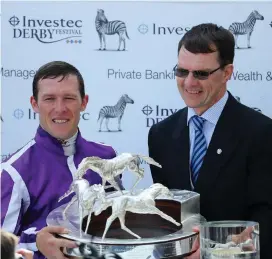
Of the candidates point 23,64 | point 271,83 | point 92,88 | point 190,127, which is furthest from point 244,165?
point 23,64

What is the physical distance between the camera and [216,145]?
283 centimetres

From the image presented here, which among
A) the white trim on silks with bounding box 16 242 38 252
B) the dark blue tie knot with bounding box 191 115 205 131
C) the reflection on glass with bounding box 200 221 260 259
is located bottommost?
the white trim on silks with bounding box 16 242 38 252

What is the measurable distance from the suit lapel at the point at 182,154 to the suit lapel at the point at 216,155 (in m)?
A: 0.08

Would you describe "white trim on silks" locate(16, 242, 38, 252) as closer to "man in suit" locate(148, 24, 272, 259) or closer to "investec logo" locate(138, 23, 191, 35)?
"man in suit" locate(148, 24, 272, 259)

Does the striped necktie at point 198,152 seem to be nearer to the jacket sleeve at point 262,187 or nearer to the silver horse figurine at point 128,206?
the jacket sleeve at point 262,187

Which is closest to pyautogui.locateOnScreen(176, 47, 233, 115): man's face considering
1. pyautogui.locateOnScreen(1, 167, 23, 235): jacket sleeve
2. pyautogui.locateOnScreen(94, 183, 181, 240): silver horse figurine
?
pyautogui.locateOnScreen(94, 183, 181, 240): silver horse figurine

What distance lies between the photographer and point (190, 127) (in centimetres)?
299

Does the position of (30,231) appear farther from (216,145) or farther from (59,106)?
(216,145)

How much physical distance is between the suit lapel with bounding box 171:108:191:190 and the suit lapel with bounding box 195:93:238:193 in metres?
Result: 0.08

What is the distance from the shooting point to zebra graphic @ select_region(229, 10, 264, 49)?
3.26m

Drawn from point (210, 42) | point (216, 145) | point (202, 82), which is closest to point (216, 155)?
point (216, 145)

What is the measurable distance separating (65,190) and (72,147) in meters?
0.24

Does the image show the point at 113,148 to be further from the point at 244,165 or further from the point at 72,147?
the point at 244,165

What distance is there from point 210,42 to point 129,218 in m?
0.91
